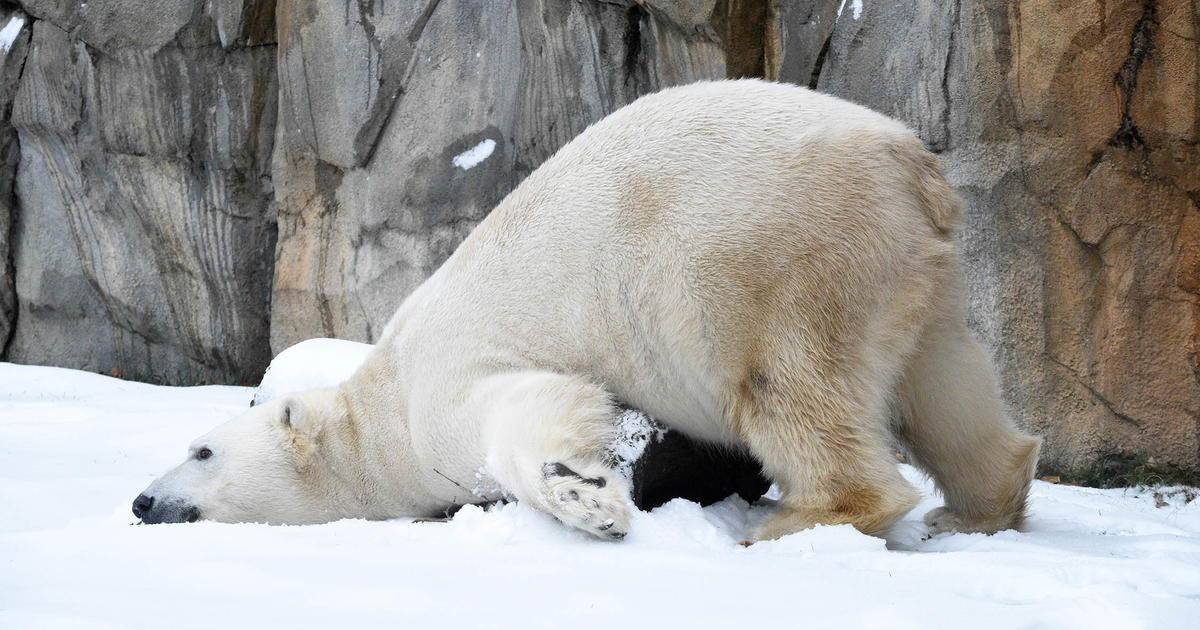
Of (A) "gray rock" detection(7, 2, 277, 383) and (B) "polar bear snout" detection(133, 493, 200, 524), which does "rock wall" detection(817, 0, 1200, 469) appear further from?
(A) "gray rock" detection(7, 2, 277, 383)

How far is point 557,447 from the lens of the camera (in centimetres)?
275

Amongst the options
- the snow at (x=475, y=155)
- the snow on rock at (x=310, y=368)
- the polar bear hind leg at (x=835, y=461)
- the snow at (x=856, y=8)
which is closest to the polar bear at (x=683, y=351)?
the polar bear hind leg at (x=835, y=461)

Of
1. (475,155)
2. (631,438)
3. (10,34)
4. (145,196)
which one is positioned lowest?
(631,438)

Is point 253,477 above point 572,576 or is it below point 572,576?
below

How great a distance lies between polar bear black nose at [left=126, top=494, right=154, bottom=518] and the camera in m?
3.24

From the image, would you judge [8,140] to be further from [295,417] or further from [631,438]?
[631,438]

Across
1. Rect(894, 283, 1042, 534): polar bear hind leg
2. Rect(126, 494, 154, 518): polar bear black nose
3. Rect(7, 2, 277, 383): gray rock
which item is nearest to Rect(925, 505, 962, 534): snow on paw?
Rect(894, 283, 1042, 534): polar bear hind leg

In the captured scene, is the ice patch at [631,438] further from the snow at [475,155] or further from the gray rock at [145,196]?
the gray rock at [145,196]

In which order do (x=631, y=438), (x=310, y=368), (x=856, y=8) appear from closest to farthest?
(x=631, y=438) < (x=310, y=368) < (x=856, y=8)

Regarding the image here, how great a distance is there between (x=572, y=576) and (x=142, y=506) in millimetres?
1762

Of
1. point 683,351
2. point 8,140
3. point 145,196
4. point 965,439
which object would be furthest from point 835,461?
point 8,140

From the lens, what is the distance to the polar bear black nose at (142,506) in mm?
3236

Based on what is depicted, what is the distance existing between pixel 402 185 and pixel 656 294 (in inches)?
169

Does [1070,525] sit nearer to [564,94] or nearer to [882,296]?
[882,296]
